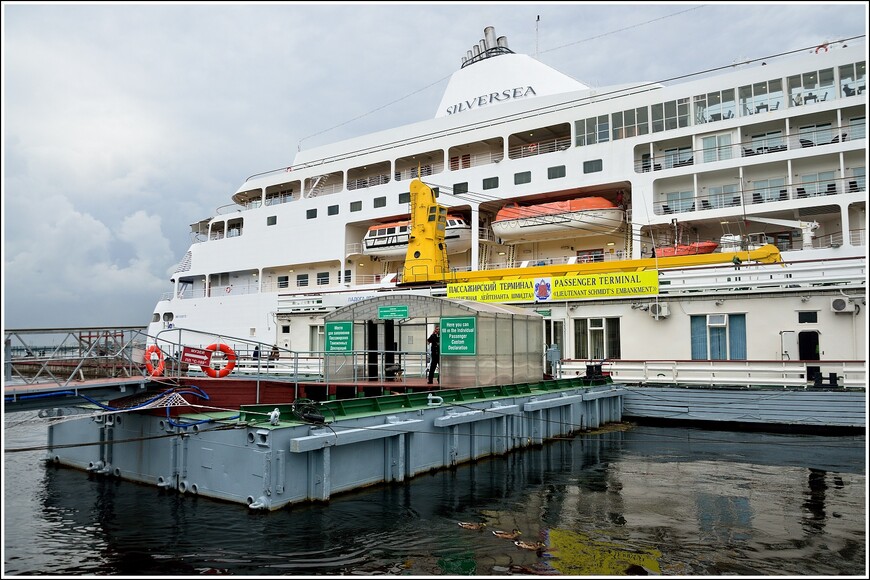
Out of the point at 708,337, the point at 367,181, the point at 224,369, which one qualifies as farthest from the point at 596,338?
the point at 367,181

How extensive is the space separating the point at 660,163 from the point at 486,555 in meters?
22.3

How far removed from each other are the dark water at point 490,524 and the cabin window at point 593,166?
16.1 metres

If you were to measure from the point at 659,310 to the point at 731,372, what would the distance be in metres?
3.07

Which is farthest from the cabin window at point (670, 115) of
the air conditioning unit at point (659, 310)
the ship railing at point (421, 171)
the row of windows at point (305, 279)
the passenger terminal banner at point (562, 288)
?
the row of windows at point (305, 279)

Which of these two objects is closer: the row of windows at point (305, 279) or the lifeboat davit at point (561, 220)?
the lifeboat davit at point (561, 220)

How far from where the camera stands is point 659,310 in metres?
21.2

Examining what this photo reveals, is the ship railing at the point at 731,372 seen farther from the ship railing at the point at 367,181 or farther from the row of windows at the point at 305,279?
the ship railing at the point at 367,181

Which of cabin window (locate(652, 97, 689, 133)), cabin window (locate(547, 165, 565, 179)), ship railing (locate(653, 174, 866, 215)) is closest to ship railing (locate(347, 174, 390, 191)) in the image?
cabin window (locate(547, 165, 565, 179))

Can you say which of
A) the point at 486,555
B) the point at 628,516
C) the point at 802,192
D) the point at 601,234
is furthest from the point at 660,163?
the point at 486,555

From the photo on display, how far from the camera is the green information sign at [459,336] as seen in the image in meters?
16.3

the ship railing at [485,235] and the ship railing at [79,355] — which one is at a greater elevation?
the ship railing at [485,235]

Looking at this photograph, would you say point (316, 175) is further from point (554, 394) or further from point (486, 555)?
point (486, 555)

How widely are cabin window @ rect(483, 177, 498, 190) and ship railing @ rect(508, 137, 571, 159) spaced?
1635 mm

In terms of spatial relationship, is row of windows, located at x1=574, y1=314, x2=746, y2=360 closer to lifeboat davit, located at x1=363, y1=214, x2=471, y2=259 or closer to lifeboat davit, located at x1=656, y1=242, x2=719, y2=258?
lifeboat davit, located at x1=656, y1=242, x2=719, y2=258
